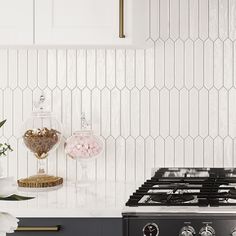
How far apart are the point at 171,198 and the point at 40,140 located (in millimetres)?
815

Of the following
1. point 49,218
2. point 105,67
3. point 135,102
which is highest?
point 105,67

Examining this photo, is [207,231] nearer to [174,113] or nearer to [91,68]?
[174,113]

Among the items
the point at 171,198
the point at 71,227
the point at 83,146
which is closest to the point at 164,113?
the point at 83,146

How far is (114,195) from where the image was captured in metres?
2.23

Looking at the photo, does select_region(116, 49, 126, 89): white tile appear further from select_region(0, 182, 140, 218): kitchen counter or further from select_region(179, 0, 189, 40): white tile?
select_region(0, 182, 140, 218): kitchen counter

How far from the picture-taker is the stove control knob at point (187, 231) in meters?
1.77

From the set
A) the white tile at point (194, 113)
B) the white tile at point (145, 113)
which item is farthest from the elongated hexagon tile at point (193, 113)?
the white tile at point (145, 113)

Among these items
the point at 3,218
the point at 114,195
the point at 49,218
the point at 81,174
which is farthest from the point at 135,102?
the point at 3,218

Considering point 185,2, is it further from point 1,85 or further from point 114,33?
point 1,85

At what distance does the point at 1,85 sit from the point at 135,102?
715 millimetres

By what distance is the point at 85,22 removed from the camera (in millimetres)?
2334

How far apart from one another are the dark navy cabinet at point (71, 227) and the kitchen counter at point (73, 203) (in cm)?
2

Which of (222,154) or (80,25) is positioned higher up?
(80,25)

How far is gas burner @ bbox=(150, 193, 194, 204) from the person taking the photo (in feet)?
6.31
